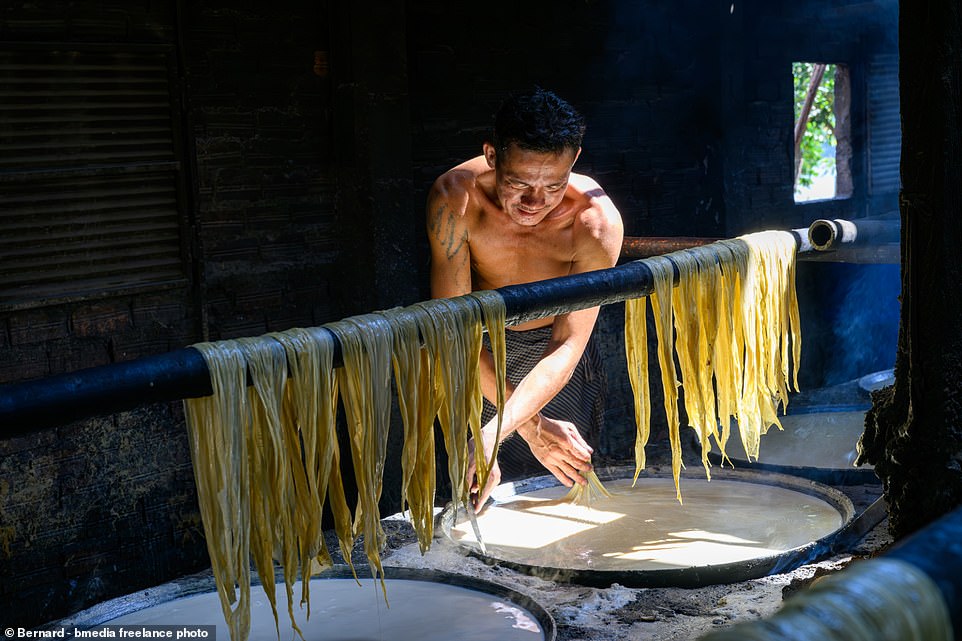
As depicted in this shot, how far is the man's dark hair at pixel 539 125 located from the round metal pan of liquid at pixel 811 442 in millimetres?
2292

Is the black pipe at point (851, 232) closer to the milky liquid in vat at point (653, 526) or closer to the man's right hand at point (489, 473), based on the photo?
the milky liquid in vat at point (653, 526)

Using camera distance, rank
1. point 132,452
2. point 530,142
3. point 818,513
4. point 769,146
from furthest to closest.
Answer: point 769,146 < point 132,452 < point 818,513 < point 530,142

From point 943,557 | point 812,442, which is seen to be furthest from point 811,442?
point 943,557

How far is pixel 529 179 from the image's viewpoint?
14.3ft

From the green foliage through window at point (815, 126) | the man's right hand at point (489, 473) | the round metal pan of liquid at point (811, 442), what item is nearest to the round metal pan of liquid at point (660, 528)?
the man's right hand at point (489, 473)

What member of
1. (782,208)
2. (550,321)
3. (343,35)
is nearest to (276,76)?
(343,35)

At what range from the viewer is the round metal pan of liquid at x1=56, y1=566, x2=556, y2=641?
357 centimetres

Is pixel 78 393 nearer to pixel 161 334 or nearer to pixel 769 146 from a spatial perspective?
pixel 161 334

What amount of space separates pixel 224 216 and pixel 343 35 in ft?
4.14

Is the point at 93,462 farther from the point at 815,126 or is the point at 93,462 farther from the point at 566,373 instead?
the point at 815,126

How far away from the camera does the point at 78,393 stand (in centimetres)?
194

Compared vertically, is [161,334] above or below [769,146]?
below

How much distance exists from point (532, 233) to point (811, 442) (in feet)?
9.20

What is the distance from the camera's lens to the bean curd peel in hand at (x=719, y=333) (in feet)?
11.0
